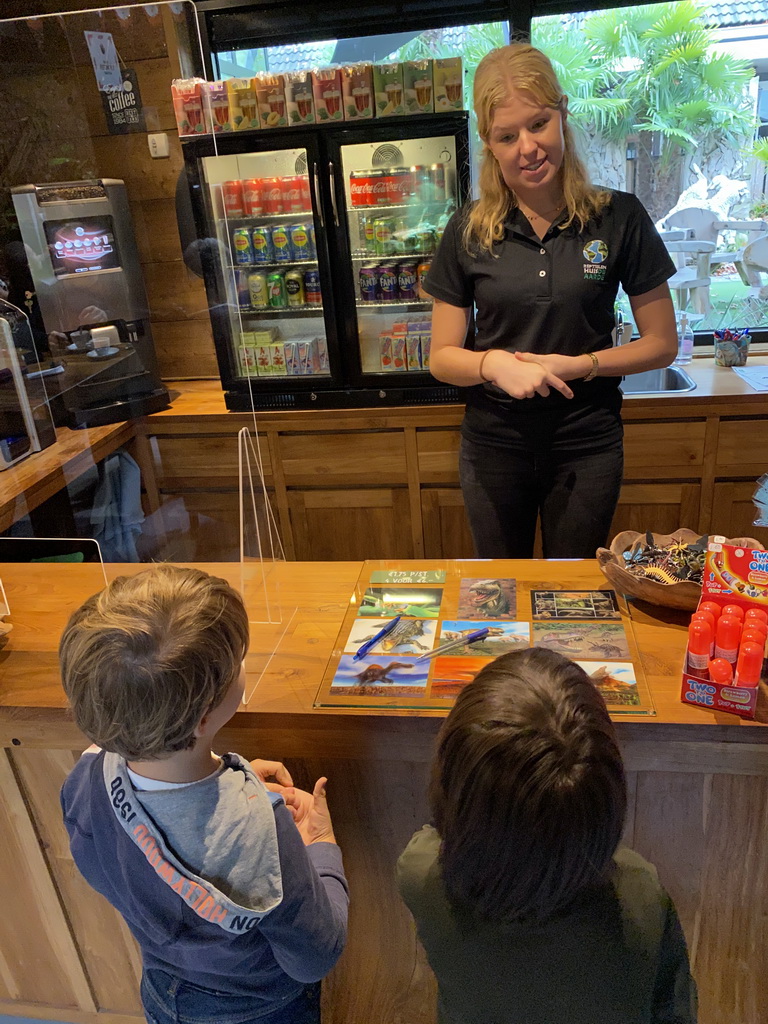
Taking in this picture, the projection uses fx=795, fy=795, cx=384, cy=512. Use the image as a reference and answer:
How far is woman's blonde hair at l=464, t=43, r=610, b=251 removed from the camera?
66.1 inches

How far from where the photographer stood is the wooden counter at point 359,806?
1.28 m

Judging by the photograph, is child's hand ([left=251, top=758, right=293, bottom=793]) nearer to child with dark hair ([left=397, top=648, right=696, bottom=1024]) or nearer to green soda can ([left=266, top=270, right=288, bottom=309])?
child with dark hair ([left=397, top=648, right=696, bottom=1024])

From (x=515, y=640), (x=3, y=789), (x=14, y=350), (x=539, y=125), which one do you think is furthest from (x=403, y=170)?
(x=3, y=789)

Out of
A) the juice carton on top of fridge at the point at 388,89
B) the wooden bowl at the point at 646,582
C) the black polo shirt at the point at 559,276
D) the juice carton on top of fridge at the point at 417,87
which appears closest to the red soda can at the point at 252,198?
the juice carton on top of fridge at the point at 388,89

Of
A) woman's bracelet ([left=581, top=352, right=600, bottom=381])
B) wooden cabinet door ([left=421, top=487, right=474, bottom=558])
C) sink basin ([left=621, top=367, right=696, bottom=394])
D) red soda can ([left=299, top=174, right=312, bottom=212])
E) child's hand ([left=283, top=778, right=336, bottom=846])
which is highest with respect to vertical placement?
red soda can ([left=299, top=174, right=312, bottom=212])

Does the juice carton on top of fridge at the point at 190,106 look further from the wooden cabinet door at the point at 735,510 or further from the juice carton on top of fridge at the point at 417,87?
the wooden cabinet door at the point at 735,510

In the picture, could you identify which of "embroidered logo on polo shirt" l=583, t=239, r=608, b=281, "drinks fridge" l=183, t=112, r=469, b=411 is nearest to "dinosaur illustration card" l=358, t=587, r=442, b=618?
"embroidered logo on polo shirt" l=583, t=239, r=608, b=281

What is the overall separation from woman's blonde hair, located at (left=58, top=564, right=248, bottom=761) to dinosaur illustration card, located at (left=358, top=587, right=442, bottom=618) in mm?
562

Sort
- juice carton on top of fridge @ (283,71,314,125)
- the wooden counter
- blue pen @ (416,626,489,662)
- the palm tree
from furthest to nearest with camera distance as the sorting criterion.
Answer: the palm tree
juice carton on top of fridge @ (283,71,314,125)
blue pen @ (416,626,489,662)
the wooden counter

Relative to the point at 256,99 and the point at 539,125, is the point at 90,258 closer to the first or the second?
the point at 539,125

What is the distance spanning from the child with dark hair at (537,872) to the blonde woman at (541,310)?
937mm

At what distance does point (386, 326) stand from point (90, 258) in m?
1.91

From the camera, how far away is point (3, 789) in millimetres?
1515

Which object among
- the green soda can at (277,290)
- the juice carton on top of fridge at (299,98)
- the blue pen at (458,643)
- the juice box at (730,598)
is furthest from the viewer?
the green soda can at (277,290)
